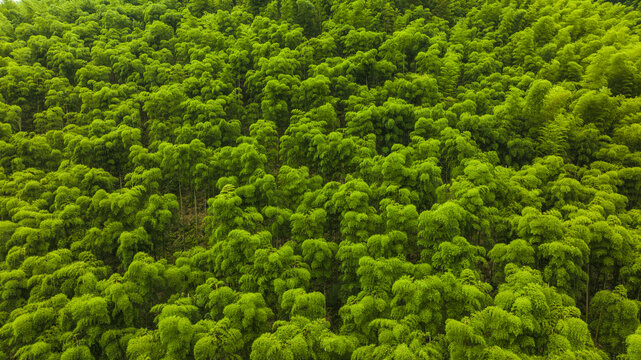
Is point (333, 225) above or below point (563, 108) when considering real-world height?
below

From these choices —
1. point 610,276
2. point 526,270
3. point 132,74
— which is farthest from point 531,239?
point 132,74

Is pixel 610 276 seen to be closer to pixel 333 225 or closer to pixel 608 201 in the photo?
pixel 608 201

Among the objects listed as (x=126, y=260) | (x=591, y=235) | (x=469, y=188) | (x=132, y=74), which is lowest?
(x=126, y=260)

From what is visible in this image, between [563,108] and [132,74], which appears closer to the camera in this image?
[563,108]

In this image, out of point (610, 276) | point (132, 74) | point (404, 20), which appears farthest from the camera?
point (404, 20)

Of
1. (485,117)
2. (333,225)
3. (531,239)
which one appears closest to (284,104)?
(333,225)

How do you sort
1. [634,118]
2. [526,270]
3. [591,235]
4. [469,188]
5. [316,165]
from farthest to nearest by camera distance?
[316,165] < [634,118] < [469,188] < [591,235] < [526,270]

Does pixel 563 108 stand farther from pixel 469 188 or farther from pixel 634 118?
pixel 469 188
